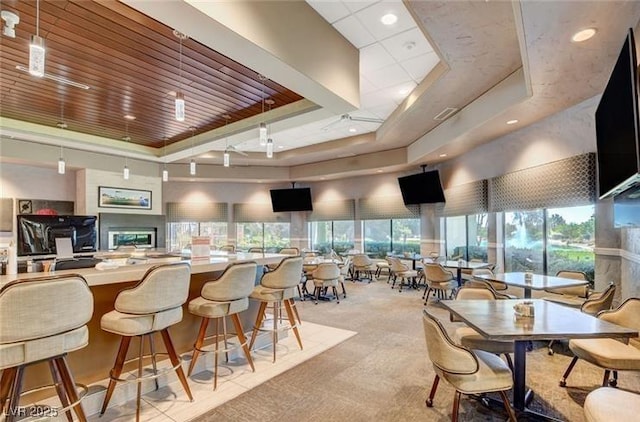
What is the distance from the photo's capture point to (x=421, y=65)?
456 cm

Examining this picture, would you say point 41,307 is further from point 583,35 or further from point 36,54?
point 583,35

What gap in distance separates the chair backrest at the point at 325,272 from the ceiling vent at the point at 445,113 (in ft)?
11.3

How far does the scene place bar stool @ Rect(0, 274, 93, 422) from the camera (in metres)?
1.75

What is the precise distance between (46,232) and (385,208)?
309 inches

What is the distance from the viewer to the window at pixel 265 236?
36.0ft

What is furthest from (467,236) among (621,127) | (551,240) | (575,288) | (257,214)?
(257,214)

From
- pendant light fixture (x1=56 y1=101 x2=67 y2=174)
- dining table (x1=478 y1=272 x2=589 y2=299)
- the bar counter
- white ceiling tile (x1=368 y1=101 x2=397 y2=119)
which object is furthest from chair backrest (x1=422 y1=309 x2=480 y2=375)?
pendant light fixture (x1=56 y1=101 x2=67 y2=174)

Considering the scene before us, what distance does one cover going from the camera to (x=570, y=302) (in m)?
4.16

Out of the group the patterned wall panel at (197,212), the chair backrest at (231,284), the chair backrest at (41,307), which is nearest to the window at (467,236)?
the chair backrest at (231,284)

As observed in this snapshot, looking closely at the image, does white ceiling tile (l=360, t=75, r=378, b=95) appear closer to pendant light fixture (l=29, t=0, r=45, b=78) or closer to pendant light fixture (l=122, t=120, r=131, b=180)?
pendant light fixture (l=29, t=0, r=45, b=78)

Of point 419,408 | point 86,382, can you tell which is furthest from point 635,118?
point 86,382

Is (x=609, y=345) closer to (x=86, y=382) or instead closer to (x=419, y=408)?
(x=419, y=408)

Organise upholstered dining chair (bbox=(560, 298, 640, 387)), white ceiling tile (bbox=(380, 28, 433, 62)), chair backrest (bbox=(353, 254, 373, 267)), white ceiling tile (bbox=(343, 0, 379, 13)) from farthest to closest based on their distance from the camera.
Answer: chair backrest (bbox=(353, 254, 373, 267)), white ceiling tile (bbox=(380, 28, 433, 62)), white ceiling tile (bbox=(343, 0, 379, 13)), upholstered dining chair (bbox=(560, 298, 640, 387))

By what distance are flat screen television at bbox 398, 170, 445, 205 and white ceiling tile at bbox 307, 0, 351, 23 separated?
5.54 metres
